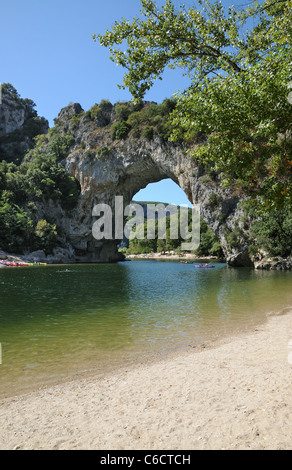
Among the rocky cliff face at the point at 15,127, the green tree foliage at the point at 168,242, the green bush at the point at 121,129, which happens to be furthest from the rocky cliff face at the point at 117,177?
the green tree foliage at the point at 168,242

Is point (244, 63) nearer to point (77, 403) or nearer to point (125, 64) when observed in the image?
point (125, 64)

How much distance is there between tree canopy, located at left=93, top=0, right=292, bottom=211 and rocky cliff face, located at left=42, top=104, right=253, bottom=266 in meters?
35.5

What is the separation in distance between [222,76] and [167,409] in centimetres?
816

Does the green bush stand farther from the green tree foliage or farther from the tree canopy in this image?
the tree canopy

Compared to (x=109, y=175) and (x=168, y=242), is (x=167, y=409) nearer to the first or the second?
(x=109, y=175)

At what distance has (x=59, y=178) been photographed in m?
58.7

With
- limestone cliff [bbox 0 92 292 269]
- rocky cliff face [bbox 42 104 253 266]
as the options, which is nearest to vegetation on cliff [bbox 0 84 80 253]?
limestone cliff [bbox 0 92 292 269]

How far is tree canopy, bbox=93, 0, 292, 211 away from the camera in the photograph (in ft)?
21.7

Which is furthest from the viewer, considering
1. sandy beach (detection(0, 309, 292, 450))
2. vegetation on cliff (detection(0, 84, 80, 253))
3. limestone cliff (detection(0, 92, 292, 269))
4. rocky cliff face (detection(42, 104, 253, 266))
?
vegetation on cliff (detection(0, 84, 80, 253))

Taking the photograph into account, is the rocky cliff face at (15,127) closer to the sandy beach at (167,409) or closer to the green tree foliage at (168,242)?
the green tree foliage at (168,242)

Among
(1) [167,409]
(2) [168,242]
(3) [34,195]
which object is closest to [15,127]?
(3) [34,195]

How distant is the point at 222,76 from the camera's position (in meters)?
7.84

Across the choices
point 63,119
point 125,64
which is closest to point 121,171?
point 63,119

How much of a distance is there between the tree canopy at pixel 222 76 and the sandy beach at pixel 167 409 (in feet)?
16.5
